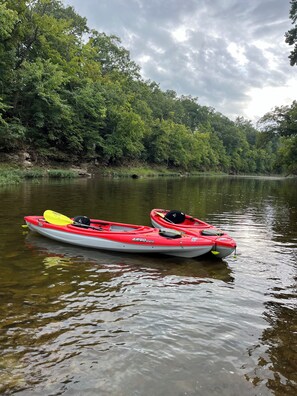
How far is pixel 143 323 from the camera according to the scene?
5.13m

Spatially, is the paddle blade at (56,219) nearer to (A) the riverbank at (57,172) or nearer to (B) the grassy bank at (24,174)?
(B) the grassy bank at (24,174)

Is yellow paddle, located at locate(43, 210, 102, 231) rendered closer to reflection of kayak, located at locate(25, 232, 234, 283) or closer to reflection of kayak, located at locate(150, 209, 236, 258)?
reflection of kayak, located at locate(25, 232, 234, 283)

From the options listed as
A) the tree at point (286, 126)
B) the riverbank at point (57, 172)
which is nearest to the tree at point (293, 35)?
the tree at point (286, 126)

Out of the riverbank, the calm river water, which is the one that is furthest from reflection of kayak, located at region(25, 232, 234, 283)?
the riverbank

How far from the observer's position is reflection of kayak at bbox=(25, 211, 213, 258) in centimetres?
844

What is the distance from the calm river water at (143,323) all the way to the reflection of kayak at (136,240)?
0.25m

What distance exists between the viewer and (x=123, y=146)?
157 feet

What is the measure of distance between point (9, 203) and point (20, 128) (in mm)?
16467

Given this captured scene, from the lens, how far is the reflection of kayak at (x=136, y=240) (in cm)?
844

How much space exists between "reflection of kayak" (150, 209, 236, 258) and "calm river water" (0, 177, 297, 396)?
464mm

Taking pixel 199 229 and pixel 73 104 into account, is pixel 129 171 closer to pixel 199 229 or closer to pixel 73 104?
pixel 73 104

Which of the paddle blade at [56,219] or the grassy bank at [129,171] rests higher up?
the grassy bank at [129,171]

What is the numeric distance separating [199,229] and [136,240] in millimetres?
2309

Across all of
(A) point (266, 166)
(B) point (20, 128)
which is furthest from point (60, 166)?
(A) point (266, 166)
